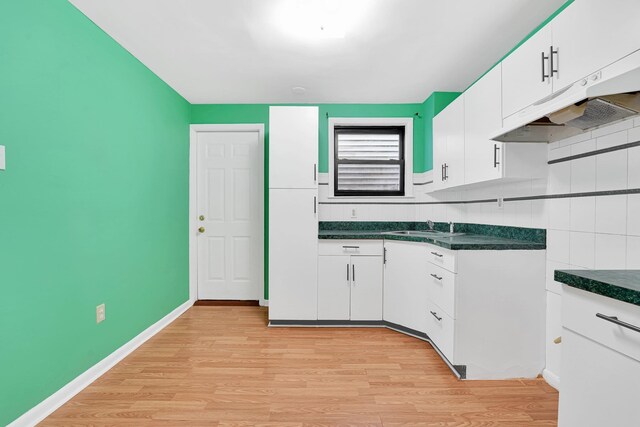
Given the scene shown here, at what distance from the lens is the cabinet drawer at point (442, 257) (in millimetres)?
2184

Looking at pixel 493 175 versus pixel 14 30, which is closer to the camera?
pixel 14 30

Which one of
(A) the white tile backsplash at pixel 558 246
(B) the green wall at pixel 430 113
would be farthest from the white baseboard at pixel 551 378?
(B) the green wall at pixel 430 113

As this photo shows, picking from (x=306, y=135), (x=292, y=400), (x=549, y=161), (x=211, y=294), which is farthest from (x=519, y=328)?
(x=211, y=294)

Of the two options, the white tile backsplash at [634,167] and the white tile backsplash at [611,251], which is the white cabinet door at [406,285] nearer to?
the white tile backsplash at [611,251]

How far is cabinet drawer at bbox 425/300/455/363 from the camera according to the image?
2.20m

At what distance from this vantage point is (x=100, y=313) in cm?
221

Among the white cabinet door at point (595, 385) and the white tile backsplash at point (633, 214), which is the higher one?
the white tile backsplash at point (633, 214)

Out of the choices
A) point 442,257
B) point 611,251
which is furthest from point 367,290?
point 611,251

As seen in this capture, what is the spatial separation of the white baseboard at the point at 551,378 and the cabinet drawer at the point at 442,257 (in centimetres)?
89

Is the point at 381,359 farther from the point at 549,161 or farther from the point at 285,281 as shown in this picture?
the point at 549,161

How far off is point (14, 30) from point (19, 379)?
1.81 m

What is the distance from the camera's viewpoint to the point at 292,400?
1.89 m

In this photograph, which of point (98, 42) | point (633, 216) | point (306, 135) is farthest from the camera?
point (306, 135)

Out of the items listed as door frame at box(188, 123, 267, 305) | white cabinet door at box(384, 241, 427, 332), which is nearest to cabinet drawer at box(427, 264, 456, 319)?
white cabinet door at box(384, 241, 427, 332)
